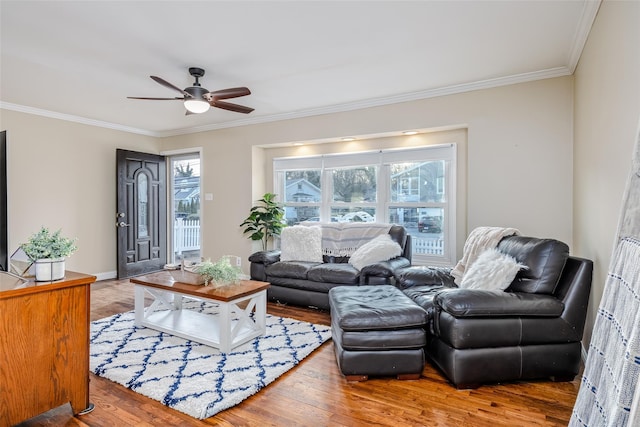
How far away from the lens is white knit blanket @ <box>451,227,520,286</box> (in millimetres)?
2928

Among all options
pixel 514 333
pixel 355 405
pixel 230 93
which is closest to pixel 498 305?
pixel 514 333

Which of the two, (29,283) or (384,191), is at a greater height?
(384,191)

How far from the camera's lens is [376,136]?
14.9 feet

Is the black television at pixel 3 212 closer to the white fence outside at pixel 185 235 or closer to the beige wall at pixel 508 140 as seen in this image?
the beige wall at pixel 508 140

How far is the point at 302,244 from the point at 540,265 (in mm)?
2711

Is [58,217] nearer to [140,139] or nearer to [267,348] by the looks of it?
[140,139]

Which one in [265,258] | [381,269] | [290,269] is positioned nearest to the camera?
[381,269]

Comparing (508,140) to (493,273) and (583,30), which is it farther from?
(493,273)

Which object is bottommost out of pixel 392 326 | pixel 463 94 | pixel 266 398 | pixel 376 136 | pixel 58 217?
pixel 266 398

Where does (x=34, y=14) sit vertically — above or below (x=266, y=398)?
above

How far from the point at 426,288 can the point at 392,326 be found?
0.78 meters

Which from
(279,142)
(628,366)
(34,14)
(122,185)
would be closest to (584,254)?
(628,366)

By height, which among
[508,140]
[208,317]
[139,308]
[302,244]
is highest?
[508,140]

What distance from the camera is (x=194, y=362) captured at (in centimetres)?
257
